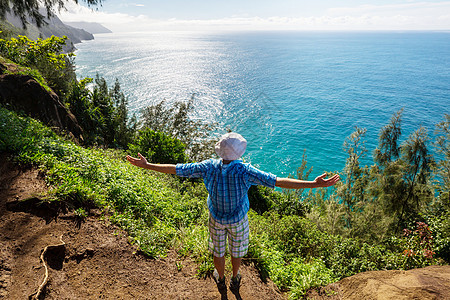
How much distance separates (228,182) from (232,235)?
2.72ft

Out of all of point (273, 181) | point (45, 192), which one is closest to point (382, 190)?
point (273, 181)

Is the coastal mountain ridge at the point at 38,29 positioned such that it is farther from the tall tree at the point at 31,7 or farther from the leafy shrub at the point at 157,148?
the leafy shrub at the point at 157,148

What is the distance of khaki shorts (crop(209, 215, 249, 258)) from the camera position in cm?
307

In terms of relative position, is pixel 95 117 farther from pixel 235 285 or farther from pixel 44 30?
pixel 44 30

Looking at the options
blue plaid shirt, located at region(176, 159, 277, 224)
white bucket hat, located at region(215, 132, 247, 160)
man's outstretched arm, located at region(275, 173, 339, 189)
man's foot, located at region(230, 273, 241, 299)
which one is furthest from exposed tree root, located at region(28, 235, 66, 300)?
man's outstretched arm, located at region(275, 173, 339, 189)

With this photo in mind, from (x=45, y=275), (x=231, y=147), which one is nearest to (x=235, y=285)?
(x=231, y=147)

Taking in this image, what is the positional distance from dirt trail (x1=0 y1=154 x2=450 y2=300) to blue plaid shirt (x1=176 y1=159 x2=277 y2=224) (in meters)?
1.59

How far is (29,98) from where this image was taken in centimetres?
933

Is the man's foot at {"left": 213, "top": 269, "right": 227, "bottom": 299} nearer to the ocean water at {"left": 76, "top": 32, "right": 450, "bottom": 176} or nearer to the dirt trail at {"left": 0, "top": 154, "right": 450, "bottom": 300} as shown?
the dirt trail at {"left": 0, "top": 154, "right": 450, "bottom": 300}

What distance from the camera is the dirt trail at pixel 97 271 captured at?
3117 millimetres

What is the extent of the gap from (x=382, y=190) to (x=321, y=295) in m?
14.3

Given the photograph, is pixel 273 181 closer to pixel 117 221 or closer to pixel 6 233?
pixel 117 221

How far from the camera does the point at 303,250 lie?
6695 millimetres

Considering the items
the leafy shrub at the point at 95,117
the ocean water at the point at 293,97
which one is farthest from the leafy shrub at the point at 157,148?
the ocean water at the point at 293,97
